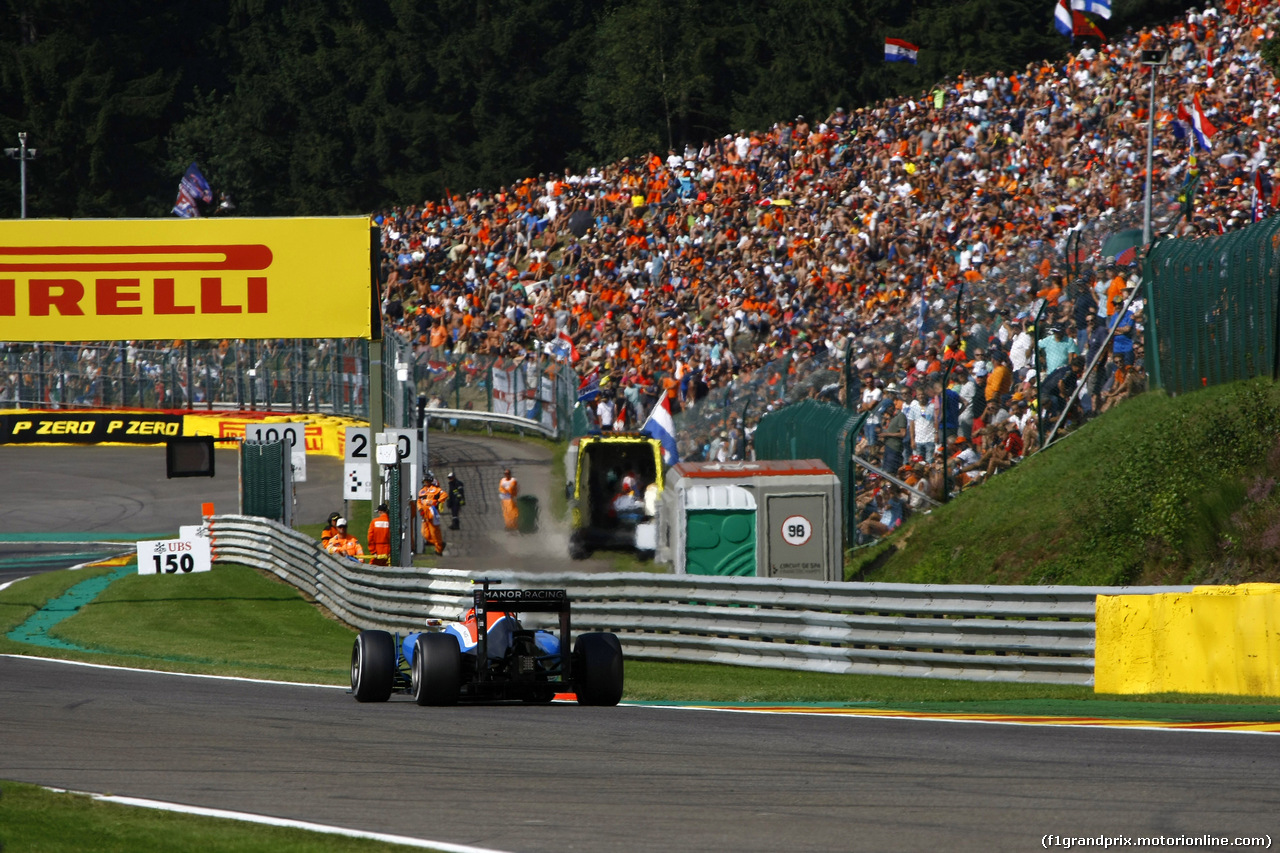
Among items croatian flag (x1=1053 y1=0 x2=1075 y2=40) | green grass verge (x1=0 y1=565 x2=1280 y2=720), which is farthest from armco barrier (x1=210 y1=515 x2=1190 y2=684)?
croatian flag (x1=1053 y1=0 x2=1075 y2=40)

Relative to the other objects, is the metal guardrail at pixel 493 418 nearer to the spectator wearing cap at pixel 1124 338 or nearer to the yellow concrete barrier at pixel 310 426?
the yellow concrete barrier at pixel 310 426

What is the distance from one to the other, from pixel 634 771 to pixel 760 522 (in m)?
10.9

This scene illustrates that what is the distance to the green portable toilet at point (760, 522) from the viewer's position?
1891 cm

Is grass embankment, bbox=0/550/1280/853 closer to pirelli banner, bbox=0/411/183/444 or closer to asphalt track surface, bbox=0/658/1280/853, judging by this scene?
asphalt track surface, bbox=0/658/1280/853

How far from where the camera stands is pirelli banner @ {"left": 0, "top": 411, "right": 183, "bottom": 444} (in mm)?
45750

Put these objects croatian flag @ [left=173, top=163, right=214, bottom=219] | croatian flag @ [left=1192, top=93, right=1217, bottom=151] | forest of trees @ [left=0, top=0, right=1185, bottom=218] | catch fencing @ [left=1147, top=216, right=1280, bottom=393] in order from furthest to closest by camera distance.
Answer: forest of trees @ [left=0, top=0, right=1185, bottom=218] < croatian flag @ [left=173, top=163, right=214, bottom=219] < croatian flag @ [left=1192, top=93, right=1217, bottom=151] < catch fencing @ [left=1147, top=216, right=1280, bottom=393]

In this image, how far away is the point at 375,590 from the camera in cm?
2017

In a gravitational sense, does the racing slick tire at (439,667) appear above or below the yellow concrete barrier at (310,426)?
below

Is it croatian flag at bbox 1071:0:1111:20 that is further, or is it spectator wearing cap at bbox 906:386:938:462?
croatian flag at bbox 1071:0:1111:20

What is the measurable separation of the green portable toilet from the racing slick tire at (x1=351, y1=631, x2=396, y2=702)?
7.73 metres

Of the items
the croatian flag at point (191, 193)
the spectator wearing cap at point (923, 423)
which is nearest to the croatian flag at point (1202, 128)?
the spectator wearing cap at point (923, 423)

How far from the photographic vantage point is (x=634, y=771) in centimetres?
814

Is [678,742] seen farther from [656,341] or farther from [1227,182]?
[656,341]

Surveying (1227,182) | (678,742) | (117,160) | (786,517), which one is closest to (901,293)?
(1227,182)
